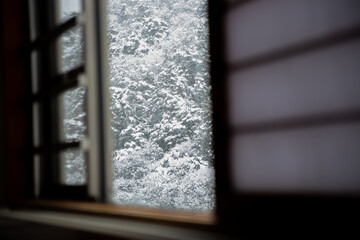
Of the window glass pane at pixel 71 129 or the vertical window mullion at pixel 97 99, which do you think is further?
the window glass pane at pixel 71 129

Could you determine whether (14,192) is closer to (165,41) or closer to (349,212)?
(349,212)

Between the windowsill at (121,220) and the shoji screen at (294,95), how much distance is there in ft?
0.74

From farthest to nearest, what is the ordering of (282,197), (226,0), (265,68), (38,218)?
1. (38,218)
2. (226,0)
3. (265,68)
4. (282,197)

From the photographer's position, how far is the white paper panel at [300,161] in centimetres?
97

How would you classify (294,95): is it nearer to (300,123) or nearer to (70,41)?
(300,123)

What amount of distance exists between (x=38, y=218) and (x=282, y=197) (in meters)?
1.65

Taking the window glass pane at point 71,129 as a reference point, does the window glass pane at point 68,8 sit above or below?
above

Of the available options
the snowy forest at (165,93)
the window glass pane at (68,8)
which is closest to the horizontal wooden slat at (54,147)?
the window glass pane at (68,8)

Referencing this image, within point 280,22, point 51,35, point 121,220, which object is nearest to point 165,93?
point 51,35

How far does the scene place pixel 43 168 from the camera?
290 centimetres

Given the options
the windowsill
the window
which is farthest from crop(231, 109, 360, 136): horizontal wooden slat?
the window

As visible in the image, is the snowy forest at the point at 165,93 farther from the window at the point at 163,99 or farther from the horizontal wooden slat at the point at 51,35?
the horizontal wooden slat at the point at 51,35

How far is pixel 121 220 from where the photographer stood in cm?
175

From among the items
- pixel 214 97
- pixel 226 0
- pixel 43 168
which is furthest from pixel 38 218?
pixel 226 0
